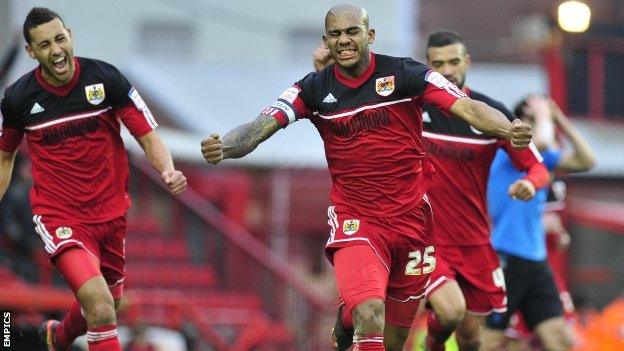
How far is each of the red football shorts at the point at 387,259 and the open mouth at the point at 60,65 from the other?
2.07m

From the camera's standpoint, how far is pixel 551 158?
37.9 feet

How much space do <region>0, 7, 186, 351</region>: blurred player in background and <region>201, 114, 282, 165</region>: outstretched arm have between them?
0.80 m

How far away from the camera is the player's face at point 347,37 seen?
8328 mm

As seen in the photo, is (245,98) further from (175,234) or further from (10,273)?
(10,273)

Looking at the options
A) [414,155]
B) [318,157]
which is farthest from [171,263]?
[414,155]

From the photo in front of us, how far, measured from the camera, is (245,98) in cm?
2997

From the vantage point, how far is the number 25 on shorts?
28.6 feet

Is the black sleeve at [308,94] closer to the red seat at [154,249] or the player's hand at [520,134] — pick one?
the player's hand at [520,134]

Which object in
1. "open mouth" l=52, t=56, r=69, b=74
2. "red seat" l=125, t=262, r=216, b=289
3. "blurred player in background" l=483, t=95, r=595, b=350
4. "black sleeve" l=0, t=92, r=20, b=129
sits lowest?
"red seat" l=125, t=262, r=216, b=289

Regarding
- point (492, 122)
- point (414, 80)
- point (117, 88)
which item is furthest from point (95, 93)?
point (492, 122)

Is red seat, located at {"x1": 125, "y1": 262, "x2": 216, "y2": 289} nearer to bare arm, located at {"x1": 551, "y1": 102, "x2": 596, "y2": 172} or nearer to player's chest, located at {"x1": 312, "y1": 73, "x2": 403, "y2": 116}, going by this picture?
bare arm, located at {"x1": 551, "y1": 102, "x2": 596, "y2": 172}

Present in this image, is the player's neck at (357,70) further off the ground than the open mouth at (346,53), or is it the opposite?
the open mouth at (346,53)

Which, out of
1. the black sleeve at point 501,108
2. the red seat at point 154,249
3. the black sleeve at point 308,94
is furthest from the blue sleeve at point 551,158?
the red seat at point 154,249

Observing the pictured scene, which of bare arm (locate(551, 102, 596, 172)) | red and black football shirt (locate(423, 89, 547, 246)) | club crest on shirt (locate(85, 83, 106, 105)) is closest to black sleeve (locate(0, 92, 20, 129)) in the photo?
club crest on shirt (locate(85, 83, 106, 105))
